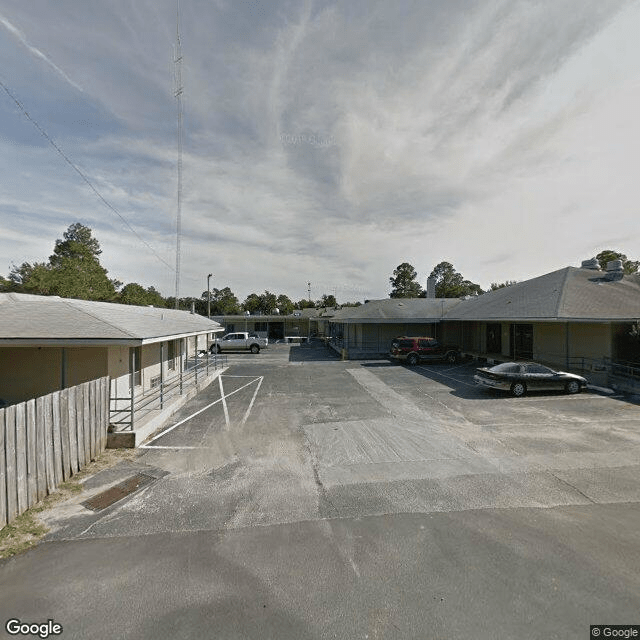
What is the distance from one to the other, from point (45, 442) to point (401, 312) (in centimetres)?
2644

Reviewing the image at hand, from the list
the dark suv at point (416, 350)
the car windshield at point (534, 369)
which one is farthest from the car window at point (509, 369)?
the dark suv at point (416, 350)

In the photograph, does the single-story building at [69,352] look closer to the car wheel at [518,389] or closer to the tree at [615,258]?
the car wheel at [518,389]

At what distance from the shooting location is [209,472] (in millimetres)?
6992

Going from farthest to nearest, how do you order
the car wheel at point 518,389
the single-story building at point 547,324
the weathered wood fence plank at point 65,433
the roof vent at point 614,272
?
the roof vent at point 614,272 < the single-story building at point 547,324 < the car wheel at point 518,389 < the weathered wood fence plank at point 65,433

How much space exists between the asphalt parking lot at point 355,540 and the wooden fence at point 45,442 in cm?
70

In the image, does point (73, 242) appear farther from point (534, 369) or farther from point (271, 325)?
point (534, 369)

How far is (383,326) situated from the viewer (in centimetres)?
2931

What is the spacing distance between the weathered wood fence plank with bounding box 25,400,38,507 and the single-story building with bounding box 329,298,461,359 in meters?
21.7

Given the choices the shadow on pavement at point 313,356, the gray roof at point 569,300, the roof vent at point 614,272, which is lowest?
the shadow on pavement at point 313,356

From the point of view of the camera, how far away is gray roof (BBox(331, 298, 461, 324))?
27.3m

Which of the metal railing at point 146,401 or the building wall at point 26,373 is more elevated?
the building wall at point 26,373

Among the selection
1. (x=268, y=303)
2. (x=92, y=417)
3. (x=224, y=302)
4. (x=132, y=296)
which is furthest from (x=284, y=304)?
(x=92, y=417)

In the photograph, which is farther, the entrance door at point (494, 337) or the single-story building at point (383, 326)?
the single-story building at point (383, 326)

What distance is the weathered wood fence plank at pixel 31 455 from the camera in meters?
5.52
